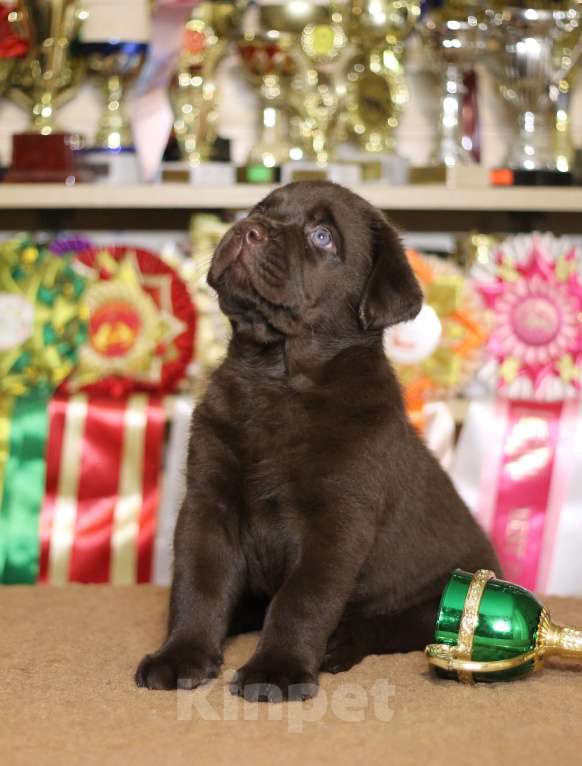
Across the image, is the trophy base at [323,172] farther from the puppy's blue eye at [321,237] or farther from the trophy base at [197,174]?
the puppy's blue eye at [321,237]

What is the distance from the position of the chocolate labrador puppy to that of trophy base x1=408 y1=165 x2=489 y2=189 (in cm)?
104

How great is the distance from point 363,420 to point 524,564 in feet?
3.33

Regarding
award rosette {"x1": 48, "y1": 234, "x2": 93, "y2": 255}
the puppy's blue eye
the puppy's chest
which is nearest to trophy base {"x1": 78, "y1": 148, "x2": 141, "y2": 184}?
award rosette {"x1": 48, "y1": 234, "x2": 93, "y2": 255}

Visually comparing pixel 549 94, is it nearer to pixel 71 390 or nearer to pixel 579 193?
pixel 579 193

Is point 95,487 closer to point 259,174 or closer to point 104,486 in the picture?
point 104,486

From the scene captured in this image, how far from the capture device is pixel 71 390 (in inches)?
115

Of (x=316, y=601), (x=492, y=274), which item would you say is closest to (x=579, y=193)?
(x=492, y=274)

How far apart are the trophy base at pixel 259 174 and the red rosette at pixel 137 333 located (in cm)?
32

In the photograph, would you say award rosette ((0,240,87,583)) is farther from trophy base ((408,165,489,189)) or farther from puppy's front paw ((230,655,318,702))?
puppy's front paw ((230,655,318,702))

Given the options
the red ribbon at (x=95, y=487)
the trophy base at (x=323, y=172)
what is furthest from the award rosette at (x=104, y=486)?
the trophy base at (x=323, y=172)

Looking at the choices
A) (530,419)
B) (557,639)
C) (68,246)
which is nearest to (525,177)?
(530,419)

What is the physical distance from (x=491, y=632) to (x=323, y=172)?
63.4 inches

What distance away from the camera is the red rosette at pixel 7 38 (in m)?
3.12

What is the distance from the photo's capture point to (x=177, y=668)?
1.75 m
